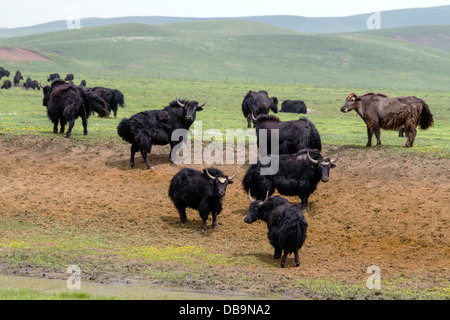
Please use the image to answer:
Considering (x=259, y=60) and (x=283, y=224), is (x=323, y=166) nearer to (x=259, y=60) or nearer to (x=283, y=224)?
(x=283, y=224)

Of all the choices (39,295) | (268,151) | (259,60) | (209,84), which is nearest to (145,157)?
(268,151)

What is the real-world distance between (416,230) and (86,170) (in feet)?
30.7

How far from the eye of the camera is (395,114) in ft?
60.4

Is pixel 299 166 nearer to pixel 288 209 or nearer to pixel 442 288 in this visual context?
pixel 288 209

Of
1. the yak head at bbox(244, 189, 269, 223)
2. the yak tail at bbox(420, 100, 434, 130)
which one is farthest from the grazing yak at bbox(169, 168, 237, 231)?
the yak tail at bbox(420, 100, 434, 130)

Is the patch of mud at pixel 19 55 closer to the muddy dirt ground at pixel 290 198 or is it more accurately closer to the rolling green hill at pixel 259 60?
the rolling green hill at pixel 259 60

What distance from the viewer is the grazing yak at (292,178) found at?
48.4ft

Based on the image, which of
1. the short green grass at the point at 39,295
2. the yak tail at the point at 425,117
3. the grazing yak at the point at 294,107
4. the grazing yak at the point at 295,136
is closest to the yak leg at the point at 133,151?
the grazing yak at the point at 295,136

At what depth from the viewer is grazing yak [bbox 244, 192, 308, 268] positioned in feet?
35.7

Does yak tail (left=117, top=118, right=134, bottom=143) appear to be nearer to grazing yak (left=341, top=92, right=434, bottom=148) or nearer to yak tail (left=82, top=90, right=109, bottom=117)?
yak tail (left=82, top=90, right=109, bottom=117)

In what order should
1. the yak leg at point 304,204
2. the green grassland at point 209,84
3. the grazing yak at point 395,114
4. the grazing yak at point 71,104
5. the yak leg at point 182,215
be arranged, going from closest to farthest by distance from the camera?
the green grassland at point 209,84, the yak leg at point 182,215, the yak leg at point 304,204, the grazing yak at point 395,114, the grazing yak at point 71,104

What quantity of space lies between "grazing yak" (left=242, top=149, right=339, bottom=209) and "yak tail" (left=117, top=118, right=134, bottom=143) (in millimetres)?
4704

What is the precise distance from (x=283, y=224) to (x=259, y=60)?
3765 inches
